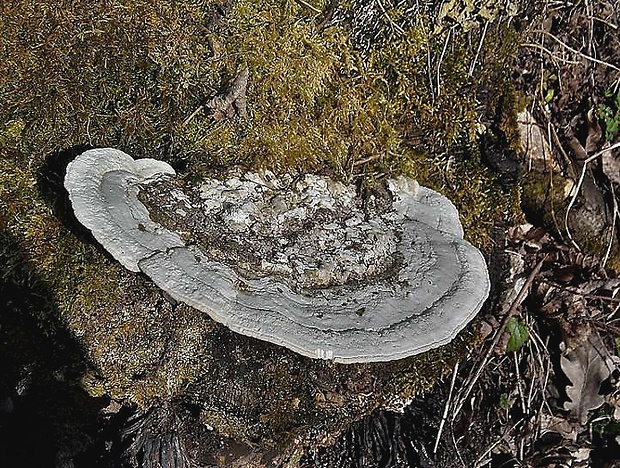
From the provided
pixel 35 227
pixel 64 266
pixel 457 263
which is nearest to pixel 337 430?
pixel 457 263

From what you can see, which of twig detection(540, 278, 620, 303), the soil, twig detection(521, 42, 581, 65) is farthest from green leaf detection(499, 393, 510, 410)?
twig detection(521, 42, 581, 65)

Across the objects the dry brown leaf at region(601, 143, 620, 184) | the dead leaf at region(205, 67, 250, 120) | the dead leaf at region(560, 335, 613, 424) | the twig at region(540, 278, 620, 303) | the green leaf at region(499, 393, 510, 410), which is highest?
the dead leaf at region(205, 67, 250, 120)

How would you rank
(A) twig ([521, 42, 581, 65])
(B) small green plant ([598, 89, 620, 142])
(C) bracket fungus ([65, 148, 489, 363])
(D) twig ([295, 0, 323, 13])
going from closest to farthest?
(C) bracket fungus ([65, 148, 489, 363])
(D) twig ([295, 0, 323, 13])
(A) twig ([521, 42, 581, 65])
(B) small green plant ([598, 89, 620, 142])

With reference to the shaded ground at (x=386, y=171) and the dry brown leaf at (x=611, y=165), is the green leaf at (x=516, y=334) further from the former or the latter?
the dry brown leaf at (x=611, y=165)

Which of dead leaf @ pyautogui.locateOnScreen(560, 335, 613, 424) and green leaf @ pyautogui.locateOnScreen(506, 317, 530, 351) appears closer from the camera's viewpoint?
green leaf @ pyautogui.locateOnScreen(506, 317, 530, 351)

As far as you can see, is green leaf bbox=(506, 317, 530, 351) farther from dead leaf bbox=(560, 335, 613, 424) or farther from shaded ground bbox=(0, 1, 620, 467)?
dead leaf bbox=(560, 335, 613, 424)

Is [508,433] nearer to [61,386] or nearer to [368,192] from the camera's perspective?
[368,192]

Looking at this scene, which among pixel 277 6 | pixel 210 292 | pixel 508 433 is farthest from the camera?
pixel 508 433
